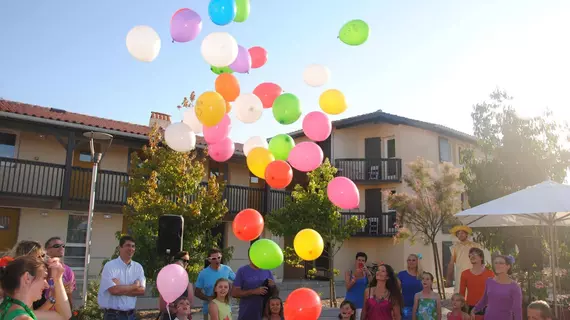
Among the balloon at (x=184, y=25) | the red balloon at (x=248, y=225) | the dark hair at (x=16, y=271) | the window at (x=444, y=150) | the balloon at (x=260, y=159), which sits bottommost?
the dark hair at (x=16, y=271)

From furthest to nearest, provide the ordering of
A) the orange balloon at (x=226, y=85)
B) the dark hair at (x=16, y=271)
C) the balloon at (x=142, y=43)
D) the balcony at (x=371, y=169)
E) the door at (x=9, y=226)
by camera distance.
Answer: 1. the balcony at (x=371, y=169)
2. the door at (x=9, y=226)
3. the orange balloon at (x=226, y=85)
4. the balloon at (x=142, y=43)
5. the dark hair at (x=16, y=271)

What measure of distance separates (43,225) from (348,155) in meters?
13.9

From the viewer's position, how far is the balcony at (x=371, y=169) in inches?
855

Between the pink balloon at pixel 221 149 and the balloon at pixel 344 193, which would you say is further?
the pink balloon at pixel 221 149

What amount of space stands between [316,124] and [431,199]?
435 inches

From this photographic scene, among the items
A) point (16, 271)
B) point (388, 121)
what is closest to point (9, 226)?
point (16, 271)

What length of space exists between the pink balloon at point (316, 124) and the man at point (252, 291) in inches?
88.1

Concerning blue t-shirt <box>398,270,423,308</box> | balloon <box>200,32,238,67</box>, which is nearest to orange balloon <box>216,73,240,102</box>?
balloon <box>200,32,238,67</box>

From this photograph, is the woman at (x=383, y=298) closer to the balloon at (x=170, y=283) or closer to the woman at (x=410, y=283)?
the woman at (x=410, y=283)

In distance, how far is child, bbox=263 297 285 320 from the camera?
5531 mm

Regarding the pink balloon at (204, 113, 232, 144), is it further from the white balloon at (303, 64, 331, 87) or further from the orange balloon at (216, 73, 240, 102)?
the white balloon at (303, 64, 331, 87)

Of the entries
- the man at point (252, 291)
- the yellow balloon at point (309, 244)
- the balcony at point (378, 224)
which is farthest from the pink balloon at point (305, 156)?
the balcony at point (378, 224)

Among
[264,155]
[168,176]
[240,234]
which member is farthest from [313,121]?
[168,176]

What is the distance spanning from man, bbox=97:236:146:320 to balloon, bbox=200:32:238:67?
2633 millimetres
